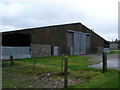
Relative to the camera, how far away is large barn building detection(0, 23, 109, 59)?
1033 inches

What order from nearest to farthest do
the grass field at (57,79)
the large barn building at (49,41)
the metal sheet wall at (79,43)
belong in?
the grass field at (57,79) → the large barn building at (49,41) → the metal sheet wall at (79,43)

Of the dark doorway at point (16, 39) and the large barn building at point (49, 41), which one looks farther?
the large barn building at point (49, 41)

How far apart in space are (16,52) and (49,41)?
7779 millimetres

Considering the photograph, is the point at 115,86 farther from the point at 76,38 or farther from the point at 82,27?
the point at 82,27

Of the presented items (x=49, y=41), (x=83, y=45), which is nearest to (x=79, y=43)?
(x=83, y=45)

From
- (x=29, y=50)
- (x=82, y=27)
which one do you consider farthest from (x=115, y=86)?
(x=82, y=27)

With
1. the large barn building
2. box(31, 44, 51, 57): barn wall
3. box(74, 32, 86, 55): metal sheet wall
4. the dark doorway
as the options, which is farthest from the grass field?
box(74, 32, 86, 55): metal sheet wall

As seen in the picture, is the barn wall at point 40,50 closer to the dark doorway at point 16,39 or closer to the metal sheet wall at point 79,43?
the dark doorway at point 16,39

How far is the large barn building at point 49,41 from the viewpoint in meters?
26.2

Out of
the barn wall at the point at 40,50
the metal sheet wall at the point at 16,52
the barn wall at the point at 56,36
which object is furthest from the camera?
the barn wall at the point at 56,36

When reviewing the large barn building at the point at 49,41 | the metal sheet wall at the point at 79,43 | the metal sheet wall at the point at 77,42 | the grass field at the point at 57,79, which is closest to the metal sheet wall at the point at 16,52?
the large barn building at the point at 49,41

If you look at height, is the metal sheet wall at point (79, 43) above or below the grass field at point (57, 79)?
above

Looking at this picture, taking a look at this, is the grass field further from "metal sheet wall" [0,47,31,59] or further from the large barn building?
the large barn building

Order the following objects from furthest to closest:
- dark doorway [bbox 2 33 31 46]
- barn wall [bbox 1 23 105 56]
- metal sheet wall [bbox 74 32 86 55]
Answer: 1. metal sheet wall [bbox 74 32 86 55]
2. barn wall [bbox 1 23 105 56]
3. dark doorway [bbox 2 33 31 46]
